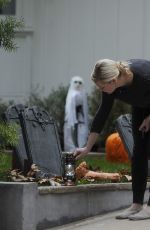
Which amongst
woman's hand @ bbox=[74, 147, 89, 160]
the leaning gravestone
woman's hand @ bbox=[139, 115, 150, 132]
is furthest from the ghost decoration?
woman's hand @ bbox=[139, 115, 150, 132]

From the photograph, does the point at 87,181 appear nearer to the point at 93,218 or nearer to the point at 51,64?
the point at 93,218

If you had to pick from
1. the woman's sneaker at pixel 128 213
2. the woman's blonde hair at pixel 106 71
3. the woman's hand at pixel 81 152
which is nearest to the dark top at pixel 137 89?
the woman's blonde hair at pixel 106 71

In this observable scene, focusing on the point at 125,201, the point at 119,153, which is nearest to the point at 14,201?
the point at 125,201

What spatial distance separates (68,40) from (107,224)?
44.2ft

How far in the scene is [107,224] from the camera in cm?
671

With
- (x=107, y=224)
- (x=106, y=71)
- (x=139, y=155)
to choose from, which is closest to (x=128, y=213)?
(x=107, y=224)

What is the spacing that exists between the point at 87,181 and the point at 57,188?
109 cm

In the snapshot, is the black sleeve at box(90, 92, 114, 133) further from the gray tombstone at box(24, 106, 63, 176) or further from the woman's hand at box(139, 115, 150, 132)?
the gray tombstone at box(24, 106, 63, 176)

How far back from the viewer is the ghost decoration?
57.4 ft

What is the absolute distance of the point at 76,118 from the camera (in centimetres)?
1767

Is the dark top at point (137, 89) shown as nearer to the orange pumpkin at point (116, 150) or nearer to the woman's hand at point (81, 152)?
the woman's hand at point (81, 152)

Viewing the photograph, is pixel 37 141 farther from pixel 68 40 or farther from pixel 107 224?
pixel 68 40

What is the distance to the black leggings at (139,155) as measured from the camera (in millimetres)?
6773

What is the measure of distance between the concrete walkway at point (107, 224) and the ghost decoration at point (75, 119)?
10.3 meters
